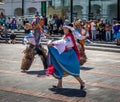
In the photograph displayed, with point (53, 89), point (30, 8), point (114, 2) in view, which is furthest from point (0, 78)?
point (30, 8)

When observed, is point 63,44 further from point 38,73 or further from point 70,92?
point 38,73

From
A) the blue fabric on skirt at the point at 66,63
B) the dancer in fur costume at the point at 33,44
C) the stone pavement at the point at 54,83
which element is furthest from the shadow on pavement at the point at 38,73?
the blue fabric on skirt at the point at 66,63

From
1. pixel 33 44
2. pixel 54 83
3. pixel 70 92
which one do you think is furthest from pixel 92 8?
pixel 70 92

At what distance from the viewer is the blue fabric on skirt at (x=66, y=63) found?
9008mm

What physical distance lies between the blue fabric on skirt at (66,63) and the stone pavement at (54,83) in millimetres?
441

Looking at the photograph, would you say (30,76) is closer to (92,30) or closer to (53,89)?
(53,89)

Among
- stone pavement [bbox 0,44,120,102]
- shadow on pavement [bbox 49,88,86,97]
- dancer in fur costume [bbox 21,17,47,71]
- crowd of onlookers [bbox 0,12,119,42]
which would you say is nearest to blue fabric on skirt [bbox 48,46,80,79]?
shadow on pavement [bbox 49,88,86,97]

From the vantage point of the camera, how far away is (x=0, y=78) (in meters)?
10.6

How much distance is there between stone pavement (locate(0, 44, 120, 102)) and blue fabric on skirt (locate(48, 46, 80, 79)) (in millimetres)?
441

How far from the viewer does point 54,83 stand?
9812 mm

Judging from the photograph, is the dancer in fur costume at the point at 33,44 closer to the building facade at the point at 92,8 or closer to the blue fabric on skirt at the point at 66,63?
the blue fabric on skirt at the point at 66,63

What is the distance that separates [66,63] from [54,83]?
3.35 ft

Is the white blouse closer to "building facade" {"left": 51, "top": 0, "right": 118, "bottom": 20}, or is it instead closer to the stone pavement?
the stone pavement

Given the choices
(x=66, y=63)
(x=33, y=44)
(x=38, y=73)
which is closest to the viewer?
(x=66, y=63)
